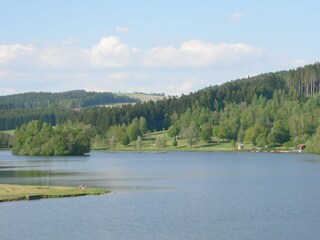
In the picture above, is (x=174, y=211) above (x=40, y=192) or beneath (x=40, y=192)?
beneath

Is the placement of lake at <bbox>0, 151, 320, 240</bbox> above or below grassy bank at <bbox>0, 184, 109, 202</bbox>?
below

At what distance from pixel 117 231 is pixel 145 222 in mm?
5046

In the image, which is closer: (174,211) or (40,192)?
(174,211)

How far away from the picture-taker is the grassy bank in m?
83.5

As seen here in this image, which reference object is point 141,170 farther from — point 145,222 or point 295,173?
point 145,222

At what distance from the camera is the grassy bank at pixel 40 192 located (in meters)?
83.5

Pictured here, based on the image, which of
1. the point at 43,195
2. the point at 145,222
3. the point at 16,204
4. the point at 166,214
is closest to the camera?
the point at 145,222

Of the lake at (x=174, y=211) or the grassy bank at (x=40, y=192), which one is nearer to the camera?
the lake at (x=174, y=211)

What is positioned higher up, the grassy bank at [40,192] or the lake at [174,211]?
the grassy bank at [40,192]

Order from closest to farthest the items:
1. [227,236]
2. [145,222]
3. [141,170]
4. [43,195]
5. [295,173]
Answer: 1. [227,236]
2. [145,222]
3. [43,195]
4. [295,173]
5. [141,170]

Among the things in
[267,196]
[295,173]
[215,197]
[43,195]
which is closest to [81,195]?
[43,195]

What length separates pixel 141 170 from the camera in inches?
5664

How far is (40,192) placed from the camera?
88.1m

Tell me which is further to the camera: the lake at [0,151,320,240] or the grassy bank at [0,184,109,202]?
the grassy bank at [0,184,109,202]
